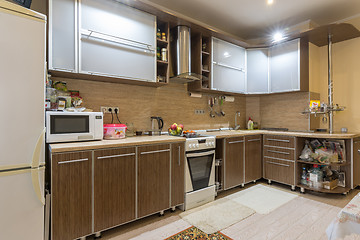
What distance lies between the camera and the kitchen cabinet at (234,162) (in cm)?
279

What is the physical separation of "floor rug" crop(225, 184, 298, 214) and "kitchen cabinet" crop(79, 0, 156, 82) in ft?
6.44

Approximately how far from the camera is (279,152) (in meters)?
3.06

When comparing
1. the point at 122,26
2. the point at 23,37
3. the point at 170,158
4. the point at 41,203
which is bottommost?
the point at 41,203

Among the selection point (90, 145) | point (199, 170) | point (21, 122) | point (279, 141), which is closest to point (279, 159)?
point (279, 141)

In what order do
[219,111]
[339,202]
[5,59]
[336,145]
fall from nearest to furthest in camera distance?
1. [5,59]
2. [339,202]
3. [336,145]
4. [219,111]

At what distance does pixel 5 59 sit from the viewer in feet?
4.00

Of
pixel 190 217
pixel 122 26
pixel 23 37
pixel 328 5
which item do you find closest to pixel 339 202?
pixel 190 217

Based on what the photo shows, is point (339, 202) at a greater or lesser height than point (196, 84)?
lesser

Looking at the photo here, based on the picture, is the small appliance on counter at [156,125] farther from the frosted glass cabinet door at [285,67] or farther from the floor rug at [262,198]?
the frosted glass cabinet door at [285,67]

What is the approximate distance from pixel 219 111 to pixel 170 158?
178cm

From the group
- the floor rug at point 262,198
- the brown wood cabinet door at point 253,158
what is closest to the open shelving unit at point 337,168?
the floor rug at point 262,198

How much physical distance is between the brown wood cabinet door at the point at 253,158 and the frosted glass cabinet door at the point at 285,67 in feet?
3.22

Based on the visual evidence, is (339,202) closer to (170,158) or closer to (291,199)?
(291,199)

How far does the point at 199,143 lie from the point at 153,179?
0.72 meters
